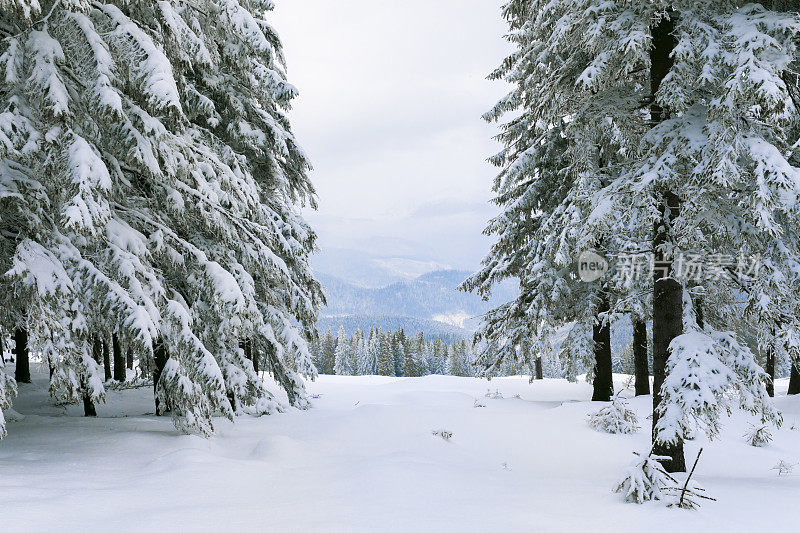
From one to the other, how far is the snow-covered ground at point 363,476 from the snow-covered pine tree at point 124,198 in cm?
88

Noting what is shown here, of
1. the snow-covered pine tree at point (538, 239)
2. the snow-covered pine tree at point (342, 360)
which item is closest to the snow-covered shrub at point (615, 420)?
the snow-covered pine tree at point (538, 239)

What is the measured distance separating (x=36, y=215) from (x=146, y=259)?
1.37 m

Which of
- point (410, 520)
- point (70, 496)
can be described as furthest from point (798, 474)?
point (70, 496)

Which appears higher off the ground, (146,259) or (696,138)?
(696,138)

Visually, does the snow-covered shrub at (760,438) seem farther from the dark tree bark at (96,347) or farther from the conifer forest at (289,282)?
the dark tree bark at (96,347)

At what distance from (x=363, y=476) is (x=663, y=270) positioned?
4.63 meters

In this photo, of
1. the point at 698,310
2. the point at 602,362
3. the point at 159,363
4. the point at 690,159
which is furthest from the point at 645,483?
the point at 602,362

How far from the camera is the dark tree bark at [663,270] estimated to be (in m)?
6.46

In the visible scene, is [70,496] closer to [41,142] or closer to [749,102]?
[41,142]

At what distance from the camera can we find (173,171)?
668 cm

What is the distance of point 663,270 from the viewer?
6.45 m

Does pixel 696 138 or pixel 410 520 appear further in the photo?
pixel 696 138

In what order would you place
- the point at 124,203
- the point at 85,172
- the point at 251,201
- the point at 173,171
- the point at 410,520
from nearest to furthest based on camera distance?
1. the point at 410,520
2. the point at 85,172
3. the point at 173,171
4. the point at 124,203
5. the point at 251,201

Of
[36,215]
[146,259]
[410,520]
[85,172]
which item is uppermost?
[85,172]
